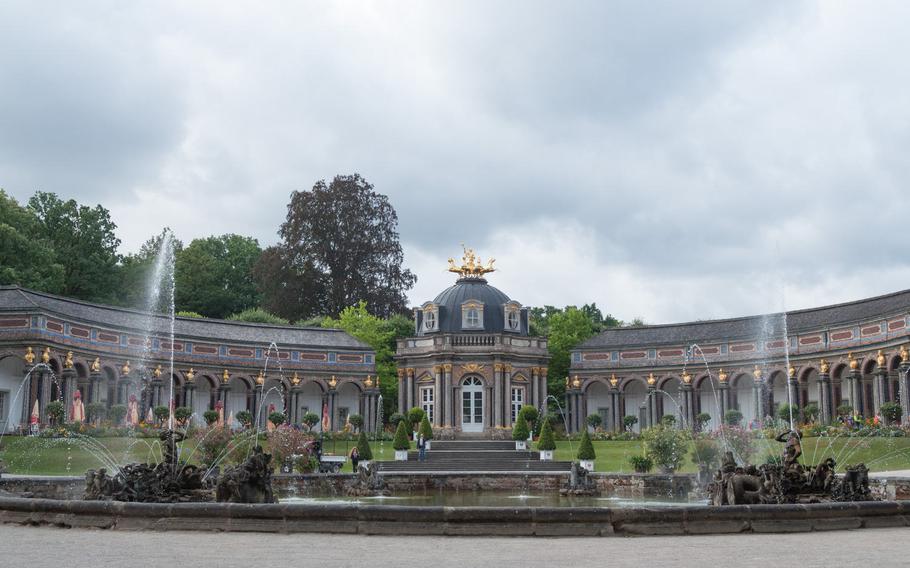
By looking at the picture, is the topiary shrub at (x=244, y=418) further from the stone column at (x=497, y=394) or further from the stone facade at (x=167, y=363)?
the stone column at (x=497, y=394)

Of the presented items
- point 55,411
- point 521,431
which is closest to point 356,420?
point 521,431

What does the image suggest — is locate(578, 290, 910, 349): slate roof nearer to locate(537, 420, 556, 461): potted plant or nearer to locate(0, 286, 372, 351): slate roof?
locate(0, 286, 372, 351): slate roof

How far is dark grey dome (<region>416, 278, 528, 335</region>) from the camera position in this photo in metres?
64.0

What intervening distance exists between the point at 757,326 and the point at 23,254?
46212 millimetres

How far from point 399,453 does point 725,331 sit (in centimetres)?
2755

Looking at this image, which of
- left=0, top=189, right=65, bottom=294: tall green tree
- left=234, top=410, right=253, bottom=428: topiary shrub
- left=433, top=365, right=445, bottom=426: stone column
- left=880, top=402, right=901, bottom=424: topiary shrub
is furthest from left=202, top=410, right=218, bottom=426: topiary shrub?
left=880, top=402, right=901, bottom=424: topiary shrub

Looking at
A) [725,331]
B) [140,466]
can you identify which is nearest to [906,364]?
[725,331]

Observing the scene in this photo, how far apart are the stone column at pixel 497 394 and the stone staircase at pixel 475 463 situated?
26.9 feet

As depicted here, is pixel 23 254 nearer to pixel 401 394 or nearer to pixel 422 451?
pixel 401 394

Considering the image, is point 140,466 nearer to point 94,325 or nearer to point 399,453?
point 399,453

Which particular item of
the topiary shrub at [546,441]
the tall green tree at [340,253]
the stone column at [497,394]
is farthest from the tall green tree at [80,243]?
the topiary shrub at [546,441]

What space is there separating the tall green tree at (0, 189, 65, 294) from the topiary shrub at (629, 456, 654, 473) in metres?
41.4

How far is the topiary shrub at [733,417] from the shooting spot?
190ft

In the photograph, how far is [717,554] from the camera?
13.1m
